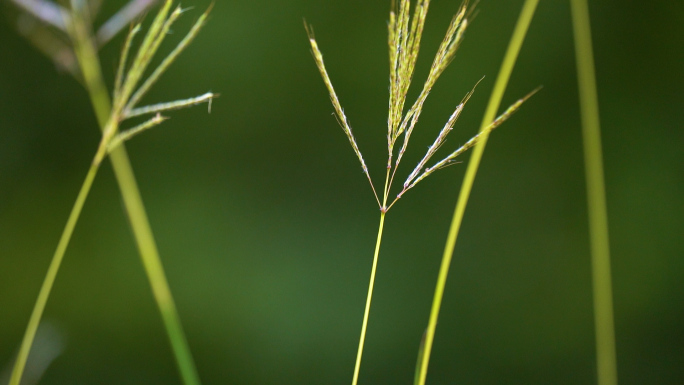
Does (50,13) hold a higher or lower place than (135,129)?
higher

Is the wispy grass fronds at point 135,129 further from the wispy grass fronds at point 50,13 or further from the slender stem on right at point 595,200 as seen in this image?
the slender stem on right at point 595,200

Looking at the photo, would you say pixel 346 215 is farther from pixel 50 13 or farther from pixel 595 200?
pixel 50 13

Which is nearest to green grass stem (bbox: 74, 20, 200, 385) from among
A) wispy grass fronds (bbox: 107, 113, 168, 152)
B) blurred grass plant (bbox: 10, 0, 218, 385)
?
blurred grass plant (bbox: 10, 0, 218, 385)

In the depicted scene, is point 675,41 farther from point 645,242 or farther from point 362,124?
point 362,124

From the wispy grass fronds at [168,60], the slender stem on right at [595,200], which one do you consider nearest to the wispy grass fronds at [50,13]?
the wispy grass fronds at [168,60]

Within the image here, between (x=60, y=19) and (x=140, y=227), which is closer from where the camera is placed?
(x=60, y=19)

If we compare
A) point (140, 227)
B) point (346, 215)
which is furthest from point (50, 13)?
point (346, 215)
